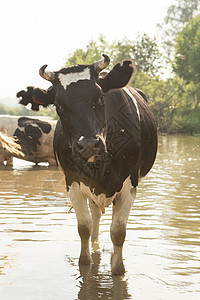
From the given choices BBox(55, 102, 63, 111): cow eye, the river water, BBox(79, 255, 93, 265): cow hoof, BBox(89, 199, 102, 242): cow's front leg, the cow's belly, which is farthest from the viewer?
BBox(89, 199, 102, 242): cow's front leg

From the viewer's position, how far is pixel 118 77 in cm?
518

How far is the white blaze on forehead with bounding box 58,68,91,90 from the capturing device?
4.97 metres

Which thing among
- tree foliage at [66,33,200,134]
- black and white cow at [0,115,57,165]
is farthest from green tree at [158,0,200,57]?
black and white cow at [0,115,57,165]

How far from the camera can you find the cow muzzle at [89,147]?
4598mm

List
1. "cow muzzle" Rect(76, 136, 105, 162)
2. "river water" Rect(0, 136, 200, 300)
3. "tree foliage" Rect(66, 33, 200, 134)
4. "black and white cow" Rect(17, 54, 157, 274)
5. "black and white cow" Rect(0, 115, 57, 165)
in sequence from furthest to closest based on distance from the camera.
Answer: "tree foliage" Rect(66, 33, 200, 134), "black and white cow" Rect(0, 115, 57, 165), "river water" Rect(0, 136, 200, 300), "black and white cow" Rect(17, 54, 157, 274), "cow muzzle" Rect(76, 136, 105, 162)

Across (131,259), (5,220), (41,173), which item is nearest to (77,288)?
(131,259)

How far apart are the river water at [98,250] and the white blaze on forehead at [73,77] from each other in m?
2.01

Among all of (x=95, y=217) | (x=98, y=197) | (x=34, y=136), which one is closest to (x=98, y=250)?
(x=95, y=217)

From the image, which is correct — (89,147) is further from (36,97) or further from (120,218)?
(120,218)

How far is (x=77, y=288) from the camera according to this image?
17.0ft

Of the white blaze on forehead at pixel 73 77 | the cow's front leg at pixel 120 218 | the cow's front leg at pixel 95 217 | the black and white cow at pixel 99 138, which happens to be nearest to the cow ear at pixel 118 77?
the black and white cow at pixel 99 138

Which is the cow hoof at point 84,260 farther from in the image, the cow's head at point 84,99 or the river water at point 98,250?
the cow's head at point 84,99

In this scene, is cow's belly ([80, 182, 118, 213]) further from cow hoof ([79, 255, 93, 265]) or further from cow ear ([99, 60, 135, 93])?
cow ear ([99, 60, 135, 93])

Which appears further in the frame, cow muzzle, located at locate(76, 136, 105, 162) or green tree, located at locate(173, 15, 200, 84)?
green tree, located at locate(173, 15, 200, 84)
